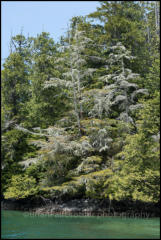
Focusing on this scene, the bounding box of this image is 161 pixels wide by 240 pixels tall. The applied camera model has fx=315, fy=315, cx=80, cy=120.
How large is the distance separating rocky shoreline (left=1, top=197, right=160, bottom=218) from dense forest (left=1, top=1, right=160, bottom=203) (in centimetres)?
66

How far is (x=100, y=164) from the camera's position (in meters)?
20.0

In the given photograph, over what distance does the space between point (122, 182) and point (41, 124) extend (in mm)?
10131

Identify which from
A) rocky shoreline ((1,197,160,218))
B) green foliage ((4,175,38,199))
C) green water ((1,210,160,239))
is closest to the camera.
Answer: green water ((1,210,160,239))

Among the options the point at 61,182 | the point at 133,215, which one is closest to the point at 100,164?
the point at 61,182

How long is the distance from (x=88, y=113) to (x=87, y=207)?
6048 mm

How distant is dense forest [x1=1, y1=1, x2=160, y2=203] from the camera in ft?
51.4

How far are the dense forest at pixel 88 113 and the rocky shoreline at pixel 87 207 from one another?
26.0 inches

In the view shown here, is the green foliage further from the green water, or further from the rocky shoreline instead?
the green water

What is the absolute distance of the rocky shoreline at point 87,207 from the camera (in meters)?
17.3

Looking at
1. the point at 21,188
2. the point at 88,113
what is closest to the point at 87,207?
the point at 21,188

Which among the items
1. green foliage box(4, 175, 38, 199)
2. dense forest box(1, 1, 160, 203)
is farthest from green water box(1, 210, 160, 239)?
green foliage box(4, 175, 38, 199)

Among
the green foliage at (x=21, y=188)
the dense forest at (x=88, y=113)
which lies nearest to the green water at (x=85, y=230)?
the dense forest at (x=88, y=113)

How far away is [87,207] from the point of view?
62.7ft

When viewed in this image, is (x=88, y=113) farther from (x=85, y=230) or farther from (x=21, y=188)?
(x=85, y=230)
